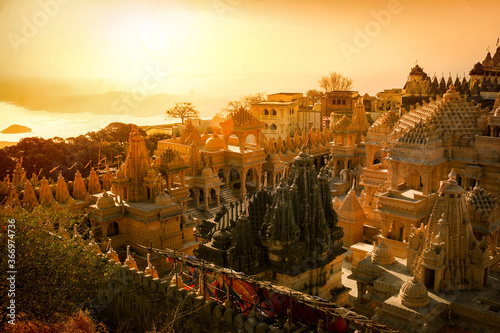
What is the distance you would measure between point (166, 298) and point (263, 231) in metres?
4.42

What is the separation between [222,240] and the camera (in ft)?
56.8

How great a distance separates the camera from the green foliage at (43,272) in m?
12.8

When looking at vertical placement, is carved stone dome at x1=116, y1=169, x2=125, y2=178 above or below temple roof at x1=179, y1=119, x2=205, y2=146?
below

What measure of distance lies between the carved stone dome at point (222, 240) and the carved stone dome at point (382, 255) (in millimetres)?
5983

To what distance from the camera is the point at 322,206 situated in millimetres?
18500

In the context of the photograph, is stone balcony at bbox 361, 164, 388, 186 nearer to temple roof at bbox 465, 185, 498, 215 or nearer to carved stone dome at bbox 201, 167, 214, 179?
temple roof at bbox 465, 185, 498, 215

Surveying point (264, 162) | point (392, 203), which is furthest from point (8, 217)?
point (264, 162)

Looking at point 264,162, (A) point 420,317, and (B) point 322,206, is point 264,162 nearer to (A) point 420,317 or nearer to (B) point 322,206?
(B) point 322,206

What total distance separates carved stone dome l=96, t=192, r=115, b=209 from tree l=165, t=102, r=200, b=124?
40.0 metres

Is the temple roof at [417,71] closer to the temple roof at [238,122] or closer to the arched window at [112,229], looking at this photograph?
the temple roof at [238,122]

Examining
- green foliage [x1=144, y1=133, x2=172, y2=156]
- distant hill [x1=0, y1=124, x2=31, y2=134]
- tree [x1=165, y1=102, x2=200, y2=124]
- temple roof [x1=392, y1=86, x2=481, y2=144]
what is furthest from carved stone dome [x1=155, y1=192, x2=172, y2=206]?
tree [x1=165, y1=102, x2=200, y2=124]

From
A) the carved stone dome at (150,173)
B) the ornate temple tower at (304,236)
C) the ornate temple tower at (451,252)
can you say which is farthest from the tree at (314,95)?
the ornate temple tower at (451,252)

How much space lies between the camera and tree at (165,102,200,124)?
66125 millimetres

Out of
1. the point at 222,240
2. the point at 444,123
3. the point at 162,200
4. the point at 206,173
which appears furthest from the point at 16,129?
the point at 444,123
